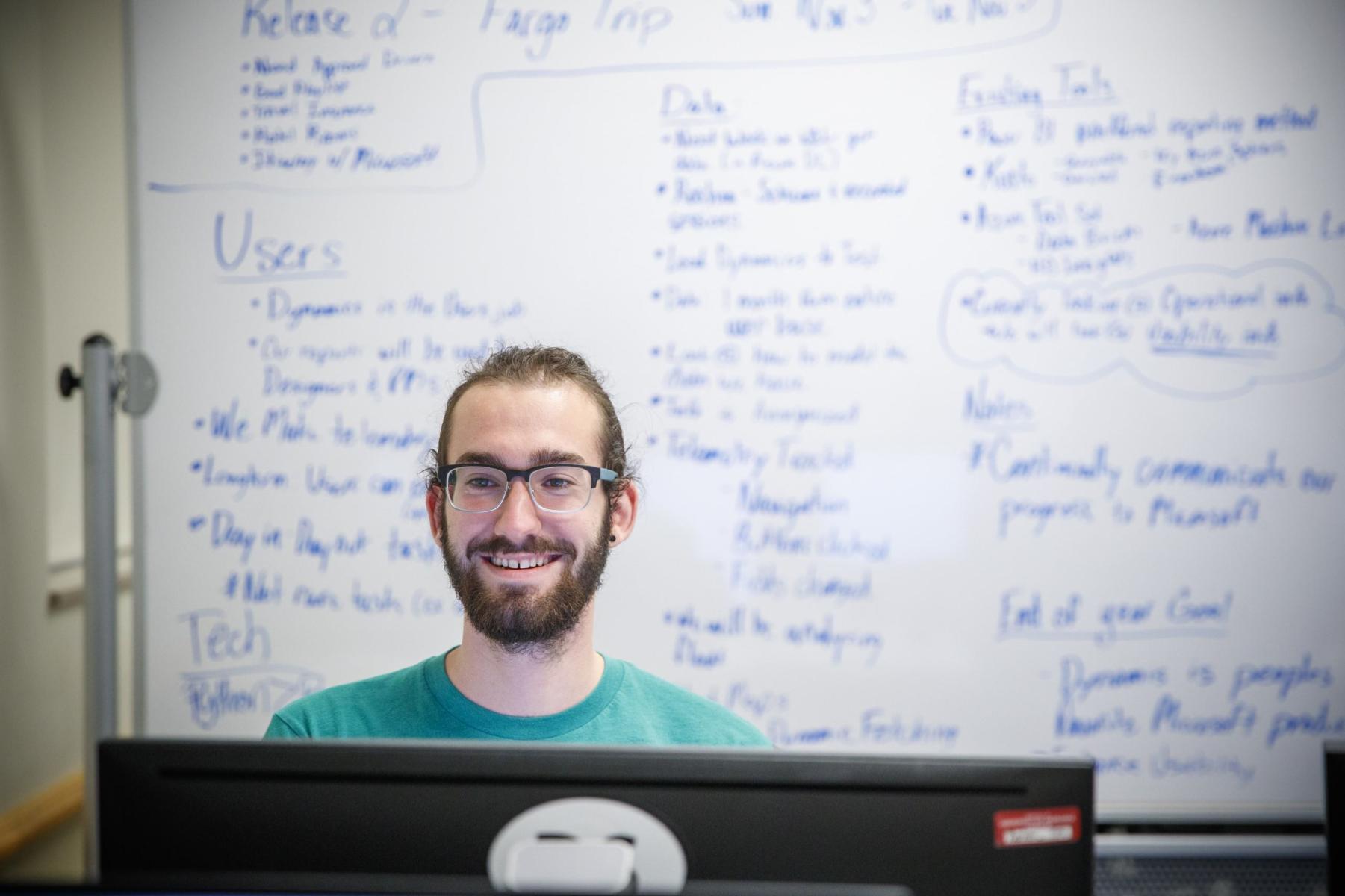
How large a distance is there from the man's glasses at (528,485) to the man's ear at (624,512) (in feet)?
A: 0.36

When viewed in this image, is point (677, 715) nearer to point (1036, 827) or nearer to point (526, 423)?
Result: point (526, 423)

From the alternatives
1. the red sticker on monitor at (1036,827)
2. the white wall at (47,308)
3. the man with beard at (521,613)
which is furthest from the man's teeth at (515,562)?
the white wall at (47,308)

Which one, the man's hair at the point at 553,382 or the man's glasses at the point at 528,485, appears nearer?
the man's glasses at the point at 528,485

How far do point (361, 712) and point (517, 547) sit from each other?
0.32m

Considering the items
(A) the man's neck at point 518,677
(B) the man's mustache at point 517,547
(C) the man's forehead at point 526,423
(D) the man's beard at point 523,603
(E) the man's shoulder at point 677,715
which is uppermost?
(C) the man's forehead at point 526,423

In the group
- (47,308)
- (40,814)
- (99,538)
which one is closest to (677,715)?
(99,538)

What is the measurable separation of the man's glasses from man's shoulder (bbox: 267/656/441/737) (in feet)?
0.76

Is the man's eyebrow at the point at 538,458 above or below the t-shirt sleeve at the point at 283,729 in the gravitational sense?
above

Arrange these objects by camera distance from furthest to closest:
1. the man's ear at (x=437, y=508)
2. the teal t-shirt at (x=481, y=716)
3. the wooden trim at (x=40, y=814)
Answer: the wooden trim at (x=40, y=814) → the man's ear at (x=437, y=508) → the teal t-shirt at (x=481, y=716)

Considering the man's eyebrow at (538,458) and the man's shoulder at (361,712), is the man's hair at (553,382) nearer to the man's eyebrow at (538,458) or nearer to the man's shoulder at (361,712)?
the man's eyebrow at (538,458)

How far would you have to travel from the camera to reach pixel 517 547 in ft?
4.17

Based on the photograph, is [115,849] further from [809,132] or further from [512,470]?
[809,132]

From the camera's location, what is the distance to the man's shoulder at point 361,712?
1.29m

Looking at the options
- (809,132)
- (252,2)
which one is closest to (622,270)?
(809,132)
